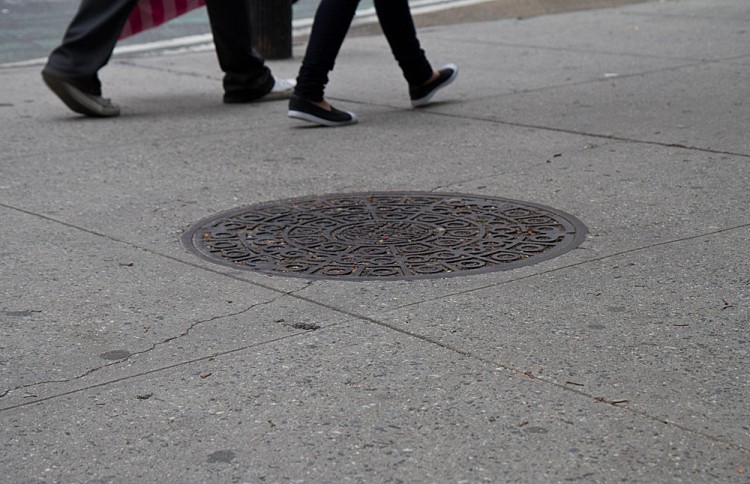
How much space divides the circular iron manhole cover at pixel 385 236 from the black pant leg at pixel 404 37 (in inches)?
83.0

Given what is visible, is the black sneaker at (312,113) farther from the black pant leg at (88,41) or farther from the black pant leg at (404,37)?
the black pant leg at (88,41)

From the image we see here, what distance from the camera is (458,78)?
8.44m

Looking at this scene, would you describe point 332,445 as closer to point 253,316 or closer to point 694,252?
point 253,316

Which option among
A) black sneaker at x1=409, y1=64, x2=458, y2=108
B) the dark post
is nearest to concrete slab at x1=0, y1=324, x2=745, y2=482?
black sneaker at x1=409, y1=64, x2=458, y2=108

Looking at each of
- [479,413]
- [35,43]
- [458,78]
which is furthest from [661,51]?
[479,413]

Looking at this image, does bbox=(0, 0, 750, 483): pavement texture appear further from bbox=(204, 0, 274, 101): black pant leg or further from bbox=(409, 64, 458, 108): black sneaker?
bbox=(204, 0, 274, 101): black pant leg

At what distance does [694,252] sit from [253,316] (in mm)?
1623

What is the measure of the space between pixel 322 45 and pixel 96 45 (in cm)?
132

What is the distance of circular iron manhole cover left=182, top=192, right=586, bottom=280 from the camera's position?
417 centimetres

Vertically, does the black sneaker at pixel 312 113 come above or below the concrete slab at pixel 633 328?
below

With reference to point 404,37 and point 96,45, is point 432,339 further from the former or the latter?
point 96,45

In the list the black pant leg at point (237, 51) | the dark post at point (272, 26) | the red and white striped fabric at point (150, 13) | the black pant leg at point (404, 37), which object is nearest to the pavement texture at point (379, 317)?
the black pant leg at point (404, 37)

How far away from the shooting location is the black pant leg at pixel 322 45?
21.9 feet

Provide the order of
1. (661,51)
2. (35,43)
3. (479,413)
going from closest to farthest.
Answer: (479,413), (661,51), (35,43)
